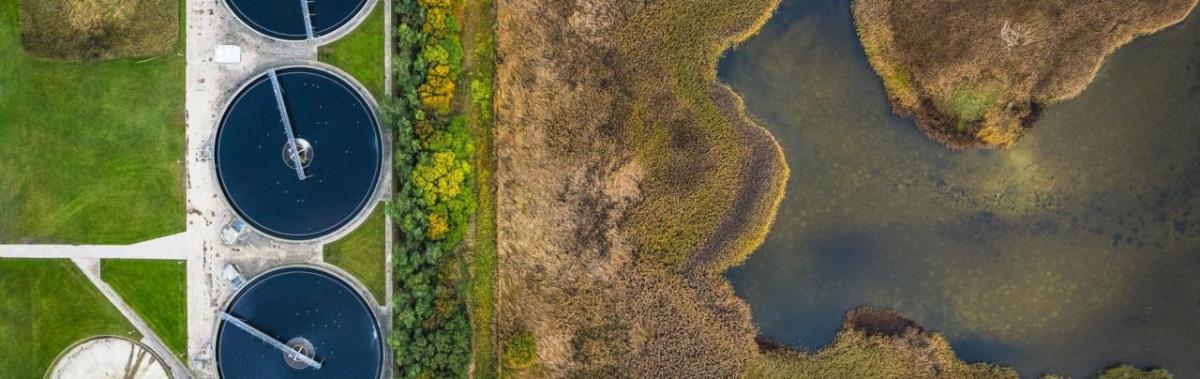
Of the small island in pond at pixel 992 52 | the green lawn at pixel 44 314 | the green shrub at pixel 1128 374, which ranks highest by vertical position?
the small island in pond at pixel 992 52

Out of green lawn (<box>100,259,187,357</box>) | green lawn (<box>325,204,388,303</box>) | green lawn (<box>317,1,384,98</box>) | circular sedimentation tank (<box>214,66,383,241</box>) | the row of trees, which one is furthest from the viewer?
green lawn (<box>100,259,187,357</box>)

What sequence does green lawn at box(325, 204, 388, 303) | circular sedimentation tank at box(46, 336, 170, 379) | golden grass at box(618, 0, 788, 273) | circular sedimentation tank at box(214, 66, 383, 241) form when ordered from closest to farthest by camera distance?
1. circular sedimentation tank at box(214, 66, 383, 241)
2. green lawn at box(325, 204, 388, 303)
3. circular sedimentation tank at box(46, 336, 170, 379)
4. golden grass at box(618, 0, 788, 273)

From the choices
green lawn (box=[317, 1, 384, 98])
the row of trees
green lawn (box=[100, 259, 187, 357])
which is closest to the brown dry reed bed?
the row of trees

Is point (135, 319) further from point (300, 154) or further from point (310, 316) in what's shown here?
point (300, 154)

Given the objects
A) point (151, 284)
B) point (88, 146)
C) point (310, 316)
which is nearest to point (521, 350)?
point (310, 316)

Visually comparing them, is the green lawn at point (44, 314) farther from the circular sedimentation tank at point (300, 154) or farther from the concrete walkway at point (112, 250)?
the circular sedimentation tank at point (300, 154)

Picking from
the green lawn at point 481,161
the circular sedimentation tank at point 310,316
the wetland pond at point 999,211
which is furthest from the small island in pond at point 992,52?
the circular sedimentation tank at point 310,316

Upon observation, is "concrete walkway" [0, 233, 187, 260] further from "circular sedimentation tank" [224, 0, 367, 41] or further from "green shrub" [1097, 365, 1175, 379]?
"green shrub" [1097, 365, 1175, 379]
